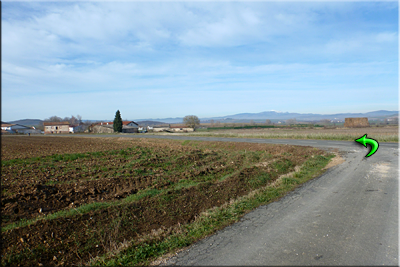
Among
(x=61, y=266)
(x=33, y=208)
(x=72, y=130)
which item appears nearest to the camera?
(x=61, y=266)

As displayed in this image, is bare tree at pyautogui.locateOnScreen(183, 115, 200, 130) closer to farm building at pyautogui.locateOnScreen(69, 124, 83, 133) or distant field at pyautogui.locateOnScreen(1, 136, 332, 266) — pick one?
farm building at pyautogui.locateOnScreen(69, 124, 83, 133)

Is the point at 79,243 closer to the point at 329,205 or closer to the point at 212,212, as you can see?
the point at 212,212

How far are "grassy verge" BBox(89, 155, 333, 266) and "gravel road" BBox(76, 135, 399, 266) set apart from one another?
0.28 meters

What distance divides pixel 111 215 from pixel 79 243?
1.29m

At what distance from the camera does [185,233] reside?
5809 millimetres

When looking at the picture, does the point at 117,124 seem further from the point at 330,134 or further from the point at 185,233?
the point at 185,233

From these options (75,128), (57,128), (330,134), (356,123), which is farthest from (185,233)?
(57,128)

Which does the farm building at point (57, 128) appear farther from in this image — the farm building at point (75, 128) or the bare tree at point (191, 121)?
the bare tree at point (191, 121)

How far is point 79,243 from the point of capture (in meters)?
5.53

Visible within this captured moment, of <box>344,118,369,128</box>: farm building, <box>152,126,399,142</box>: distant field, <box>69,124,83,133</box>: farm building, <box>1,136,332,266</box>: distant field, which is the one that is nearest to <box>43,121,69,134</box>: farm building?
<box>69,124,83,133</box>: farm building

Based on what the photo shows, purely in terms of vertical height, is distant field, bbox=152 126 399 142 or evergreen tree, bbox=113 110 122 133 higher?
evergreen tree, bbox=113 110 122 133

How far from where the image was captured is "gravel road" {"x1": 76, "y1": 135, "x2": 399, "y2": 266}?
178 inches

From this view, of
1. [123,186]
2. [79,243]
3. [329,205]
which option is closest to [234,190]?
[329,205]

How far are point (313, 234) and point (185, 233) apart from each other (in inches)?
112
